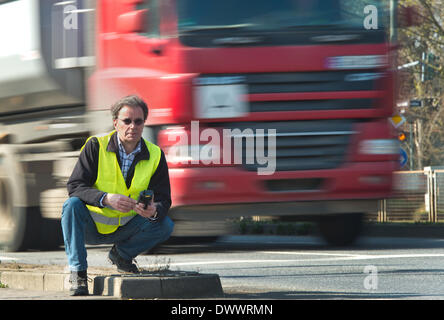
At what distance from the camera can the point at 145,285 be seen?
6707 millimetres

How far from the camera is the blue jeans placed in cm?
668

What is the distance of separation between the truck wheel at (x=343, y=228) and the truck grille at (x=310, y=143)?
2.82 metres

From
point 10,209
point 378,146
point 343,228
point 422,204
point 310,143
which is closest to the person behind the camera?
point 310,143

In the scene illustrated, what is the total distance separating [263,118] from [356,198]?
1.33 meters

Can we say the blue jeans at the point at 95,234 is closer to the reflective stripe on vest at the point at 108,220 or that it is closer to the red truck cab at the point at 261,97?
the reflective stripe on vest at the point at 108,220

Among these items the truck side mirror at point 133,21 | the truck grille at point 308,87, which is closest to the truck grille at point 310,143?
the truck grille at point 308,87

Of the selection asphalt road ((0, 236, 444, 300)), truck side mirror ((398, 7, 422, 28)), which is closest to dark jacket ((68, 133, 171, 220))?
asphalt road ((0, 236, 444, 300))

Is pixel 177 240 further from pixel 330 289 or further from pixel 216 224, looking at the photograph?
pixel 330 289

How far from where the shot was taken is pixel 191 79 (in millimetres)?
9961

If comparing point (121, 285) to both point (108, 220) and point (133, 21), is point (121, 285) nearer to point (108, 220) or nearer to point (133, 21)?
point (108, 220)

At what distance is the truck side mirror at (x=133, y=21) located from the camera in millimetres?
10086

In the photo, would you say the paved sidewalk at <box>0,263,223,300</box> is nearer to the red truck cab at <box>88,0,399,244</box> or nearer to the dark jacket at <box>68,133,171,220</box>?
the dark jacket at <box>68,133,171,220</box>

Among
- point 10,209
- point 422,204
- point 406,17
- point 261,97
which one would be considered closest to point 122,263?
point 261,97

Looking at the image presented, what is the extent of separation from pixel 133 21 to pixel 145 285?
160 inches
